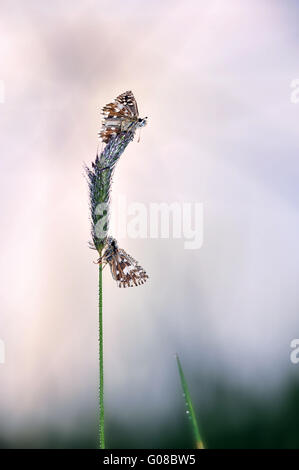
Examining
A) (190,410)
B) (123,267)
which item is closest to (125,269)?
(123,267)

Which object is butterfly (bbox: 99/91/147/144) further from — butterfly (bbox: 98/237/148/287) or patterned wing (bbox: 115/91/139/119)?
butterfly (bbox: 98/237/148/287)

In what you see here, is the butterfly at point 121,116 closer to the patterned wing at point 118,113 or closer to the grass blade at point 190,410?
the patterned wing at point 118,113

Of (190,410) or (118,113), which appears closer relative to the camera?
(190,410)

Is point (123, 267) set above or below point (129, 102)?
below

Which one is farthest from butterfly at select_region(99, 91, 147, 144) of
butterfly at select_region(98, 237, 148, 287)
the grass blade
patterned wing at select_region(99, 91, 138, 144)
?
the grass blade

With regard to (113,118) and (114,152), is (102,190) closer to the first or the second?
(114,152)

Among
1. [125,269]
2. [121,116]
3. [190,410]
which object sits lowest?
[190,410]

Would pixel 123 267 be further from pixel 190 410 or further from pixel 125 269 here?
pixel 190 410
